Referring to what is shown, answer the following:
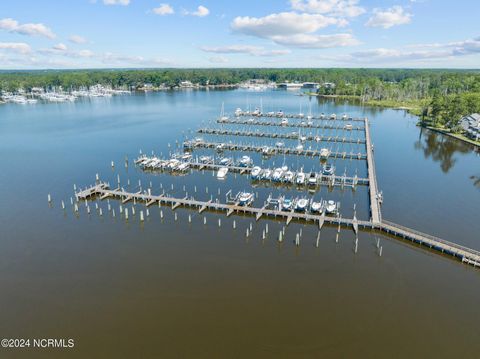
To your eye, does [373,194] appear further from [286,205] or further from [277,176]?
[277,176]

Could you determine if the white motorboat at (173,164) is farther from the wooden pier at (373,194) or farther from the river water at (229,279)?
the wooden pier at (373,194)

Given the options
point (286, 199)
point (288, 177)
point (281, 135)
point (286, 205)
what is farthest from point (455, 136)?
point (286, 205)

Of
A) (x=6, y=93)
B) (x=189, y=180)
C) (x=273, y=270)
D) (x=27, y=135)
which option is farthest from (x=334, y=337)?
(x=6, y=93)

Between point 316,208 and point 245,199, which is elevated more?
point 245,199

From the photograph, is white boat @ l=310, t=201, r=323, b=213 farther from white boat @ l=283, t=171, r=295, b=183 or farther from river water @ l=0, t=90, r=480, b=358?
white boat @ l=283, t=171, r=295, b=183

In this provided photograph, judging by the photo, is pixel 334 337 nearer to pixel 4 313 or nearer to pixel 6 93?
pixel 4 313

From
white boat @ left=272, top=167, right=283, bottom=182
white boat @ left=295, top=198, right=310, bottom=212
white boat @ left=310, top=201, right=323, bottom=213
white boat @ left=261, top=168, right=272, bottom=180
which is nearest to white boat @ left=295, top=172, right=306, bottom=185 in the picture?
white boat @ left=272, top=167, right=283, bottom=182
